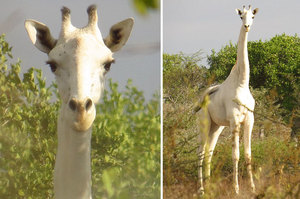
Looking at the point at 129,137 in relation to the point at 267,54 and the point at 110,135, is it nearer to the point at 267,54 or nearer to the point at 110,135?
the point at 110,135

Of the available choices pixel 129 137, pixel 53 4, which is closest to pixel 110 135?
pixel 129 137

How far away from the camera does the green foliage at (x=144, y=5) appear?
443mm

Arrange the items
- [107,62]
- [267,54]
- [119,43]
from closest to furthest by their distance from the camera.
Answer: [107,62] → [119,43] → [267,54]

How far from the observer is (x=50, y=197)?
2.33 m

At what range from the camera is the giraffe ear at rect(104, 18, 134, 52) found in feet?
4.91

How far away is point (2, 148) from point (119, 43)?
1151 mm

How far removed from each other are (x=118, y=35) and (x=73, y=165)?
40 centimetres

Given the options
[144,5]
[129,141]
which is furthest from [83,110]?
[129,141]

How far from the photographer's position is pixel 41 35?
145cm

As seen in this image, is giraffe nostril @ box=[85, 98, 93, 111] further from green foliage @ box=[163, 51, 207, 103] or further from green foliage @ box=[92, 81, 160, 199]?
green foliage @ box=[163, 51, 207, 103]

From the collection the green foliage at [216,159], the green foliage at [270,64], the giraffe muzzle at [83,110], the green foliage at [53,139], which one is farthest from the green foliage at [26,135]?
the green foliage at [270,64]

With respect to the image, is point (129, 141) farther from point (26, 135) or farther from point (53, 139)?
point (26, 135)

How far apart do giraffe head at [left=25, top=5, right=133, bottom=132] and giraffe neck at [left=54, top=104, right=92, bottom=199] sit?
0.05 metres

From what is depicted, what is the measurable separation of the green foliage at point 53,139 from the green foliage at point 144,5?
174cm
